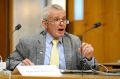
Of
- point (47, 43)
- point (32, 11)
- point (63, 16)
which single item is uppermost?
point (32, 11)

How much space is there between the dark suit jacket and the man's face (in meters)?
0.09

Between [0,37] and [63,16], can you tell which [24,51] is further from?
[0,37]

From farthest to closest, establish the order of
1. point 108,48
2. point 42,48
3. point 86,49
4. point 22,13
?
point 22,13 < point 108,48 < point 42,48 < point 86,49

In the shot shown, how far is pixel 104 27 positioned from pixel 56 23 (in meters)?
2.81

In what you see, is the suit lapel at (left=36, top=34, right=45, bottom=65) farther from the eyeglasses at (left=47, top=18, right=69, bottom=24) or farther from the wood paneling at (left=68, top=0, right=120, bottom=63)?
the wood paneling at (left=68, top=0, right=120, bottom=63)

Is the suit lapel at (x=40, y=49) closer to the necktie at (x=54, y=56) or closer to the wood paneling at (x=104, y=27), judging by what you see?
the necktie at (x=54, y=56)

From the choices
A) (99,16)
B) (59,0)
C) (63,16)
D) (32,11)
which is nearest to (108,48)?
(99,16)

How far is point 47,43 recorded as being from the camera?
3145 mm

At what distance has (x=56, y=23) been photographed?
10.5 ft

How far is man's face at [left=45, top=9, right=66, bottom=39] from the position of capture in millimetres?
3160

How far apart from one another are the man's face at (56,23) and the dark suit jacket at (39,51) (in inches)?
3.5

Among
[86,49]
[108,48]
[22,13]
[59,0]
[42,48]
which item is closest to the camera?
[86,49]

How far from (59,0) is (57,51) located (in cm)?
362

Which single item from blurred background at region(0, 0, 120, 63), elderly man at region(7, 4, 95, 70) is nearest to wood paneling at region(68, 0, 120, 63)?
blurred background at region(0, 0, 120, 63)
